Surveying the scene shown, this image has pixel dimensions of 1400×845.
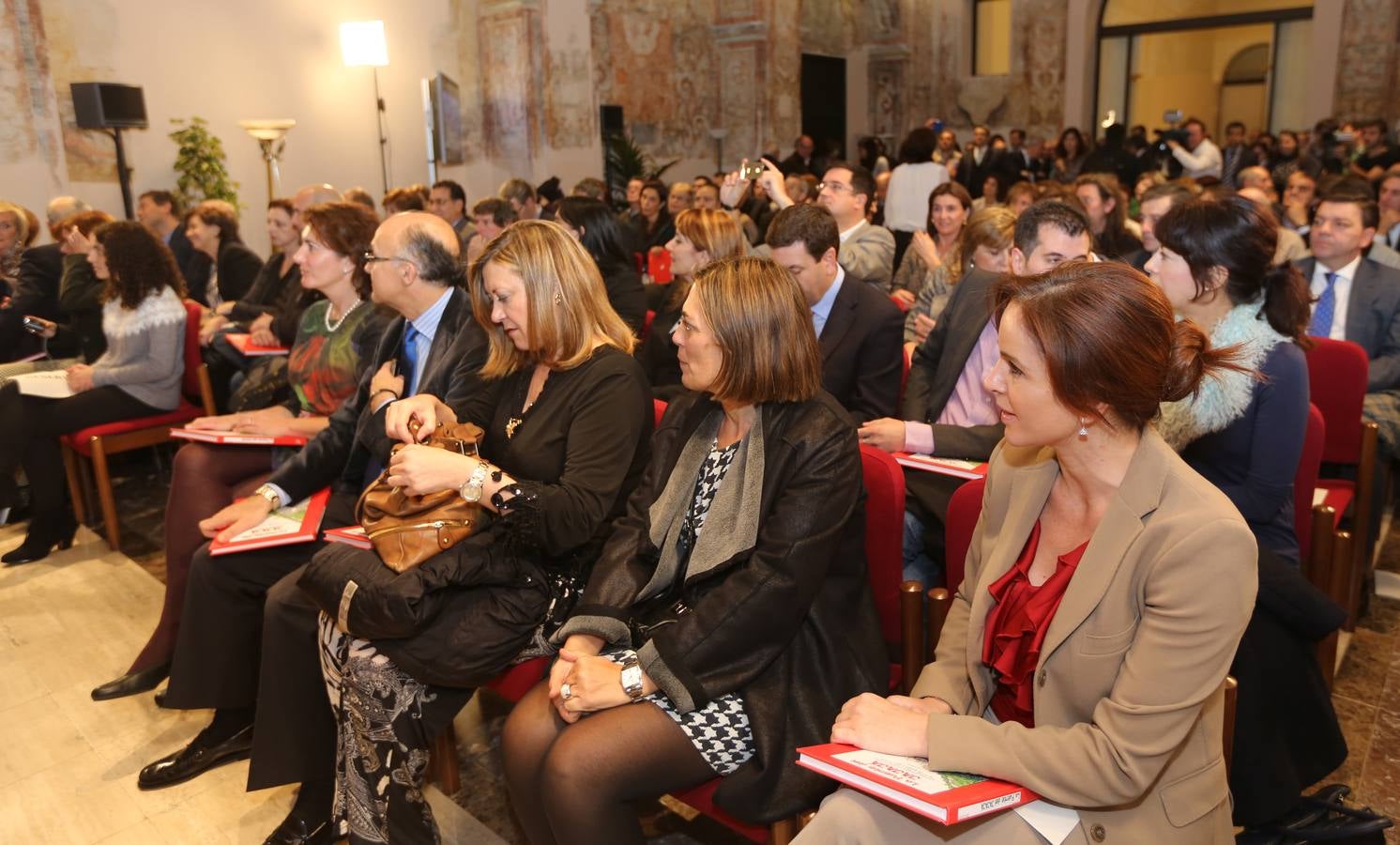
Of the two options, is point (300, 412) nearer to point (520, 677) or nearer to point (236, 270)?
point (520, 677)

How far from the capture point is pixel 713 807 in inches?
84.7

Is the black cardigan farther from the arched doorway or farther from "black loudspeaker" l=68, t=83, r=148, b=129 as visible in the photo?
the arched doorway

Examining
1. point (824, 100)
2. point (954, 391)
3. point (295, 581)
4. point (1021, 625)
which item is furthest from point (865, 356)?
point (824, 100)

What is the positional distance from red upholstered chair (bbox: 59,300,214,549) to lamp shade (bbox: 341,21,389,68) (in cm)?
603

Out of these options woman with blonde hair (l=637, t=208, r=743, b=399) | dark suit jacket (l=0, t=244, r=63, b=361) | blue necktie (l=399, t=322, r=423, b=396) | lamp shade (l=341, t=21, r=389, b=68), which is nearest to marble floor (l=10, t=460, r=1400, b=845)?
blue necktie (l=399, t=322, r=423, b=396)

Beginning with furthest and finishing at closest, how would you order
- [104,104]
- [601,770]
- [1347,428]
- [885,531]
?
1. [104,104]
2. [1347,428]
3. [885,531]
4. [601,770]

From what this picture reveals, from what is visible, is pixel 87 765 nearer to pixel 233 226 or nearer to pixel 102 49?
pixel 233 226

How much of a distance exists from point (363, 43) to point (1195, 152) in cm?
862

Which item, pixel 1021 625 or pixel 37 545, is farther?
pixel 37 545

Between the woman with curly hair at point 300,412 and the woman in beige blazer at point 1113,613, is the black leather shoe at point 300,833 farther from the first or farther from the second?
the woman in beige blazer at point 1113,613

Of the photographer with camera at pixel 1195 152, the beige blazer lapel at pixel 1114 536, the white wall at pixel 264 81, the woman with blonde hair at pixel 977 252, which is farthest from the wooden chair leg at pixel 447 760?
the photographer with camera at pixel 1195 152

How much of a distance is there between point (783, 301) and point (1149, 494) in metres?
0.93

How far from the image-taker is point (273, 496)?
3408 millimetres

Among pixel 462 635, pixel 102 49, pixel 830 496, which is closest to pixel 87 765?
pixel 462 635
